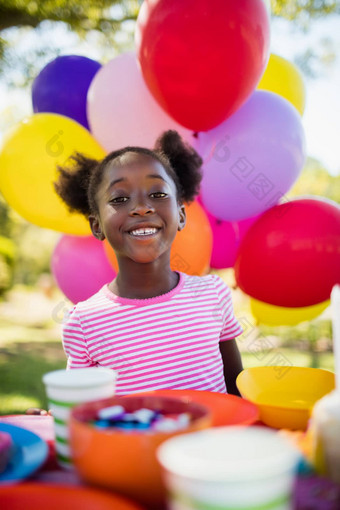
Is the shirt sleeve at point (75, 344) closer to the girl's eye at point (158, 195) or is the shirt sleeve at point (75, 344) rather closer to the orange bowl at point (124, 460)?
the girl's eye at point (158, 195)

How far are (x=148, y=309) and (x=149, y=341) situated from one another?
11 cm

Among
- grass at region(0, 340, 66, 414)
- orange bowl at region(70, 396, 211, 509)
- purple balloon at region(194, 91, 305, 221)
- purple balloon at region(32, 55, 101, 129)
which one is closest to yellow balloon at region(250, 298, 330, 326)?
purple balloon at region(194, 91, 305, 221)

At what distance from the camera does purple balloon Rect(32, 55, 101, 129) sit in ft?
7.66

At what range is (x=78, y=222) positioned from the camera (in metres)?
2.20

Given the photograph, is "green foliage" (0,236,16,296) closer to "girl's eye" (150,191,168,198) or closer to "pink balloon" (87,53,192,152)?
"pink balloon" (87,53,192,152)

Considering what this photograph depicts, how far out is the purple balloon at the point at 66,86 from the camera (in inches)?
91.9

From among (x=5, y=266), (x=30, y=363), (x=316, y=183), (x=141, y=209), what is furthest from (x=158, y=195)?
(x=5, y=266)

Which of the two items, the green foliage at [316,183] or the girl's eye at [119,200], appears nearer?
the girl's eye at [119,200]

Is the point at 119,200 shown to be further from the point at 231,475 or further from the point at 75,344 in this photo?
the point at 231,475

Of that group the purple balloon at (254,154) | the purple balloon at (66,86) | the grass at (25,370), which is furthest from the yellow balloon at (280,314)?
the grass at (25,370)

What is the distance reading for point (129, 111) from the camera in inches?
81.3

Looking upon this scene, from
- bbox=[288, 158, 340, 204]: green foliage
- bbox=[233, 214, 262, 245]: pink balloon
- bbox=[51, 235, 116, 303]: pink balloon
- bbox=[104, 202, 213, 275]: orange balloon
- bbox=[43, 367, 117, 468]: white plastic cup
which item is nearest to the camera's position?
bbox=[43, 367, 117, 468]: white plastic cup

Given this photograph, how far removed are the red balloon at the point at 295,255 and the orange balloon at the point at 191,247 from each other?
19cm

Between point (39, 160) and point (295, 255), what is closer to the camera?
point (295, 255)
